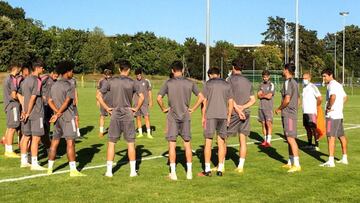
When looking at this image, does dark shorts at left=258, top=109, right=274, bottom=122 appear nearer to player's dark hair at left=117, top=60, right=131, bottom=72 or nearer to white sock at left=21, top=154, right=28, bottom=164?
player's dark hair at left=117, top=60, right=131, bottom=72

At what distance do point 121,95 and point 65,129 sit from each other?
48.8 inches

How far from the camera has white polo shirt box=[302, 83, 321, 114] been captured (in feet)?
41.0

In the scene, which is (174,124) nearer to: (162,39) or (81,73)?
(81,73)

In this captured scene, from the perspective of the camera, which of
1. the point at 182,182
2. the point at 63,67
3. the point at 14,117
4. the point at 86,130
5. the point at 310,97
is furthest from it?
the point at 86,130

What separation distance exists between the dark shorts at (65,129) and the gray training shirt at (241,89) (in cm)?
307

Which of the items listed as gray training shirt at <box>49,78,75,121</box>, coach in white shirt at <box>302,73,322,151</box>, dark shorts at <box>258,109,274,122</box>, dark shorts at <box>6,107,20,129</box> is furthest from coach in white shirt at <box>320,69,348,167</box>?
dark shorts at <box>6,107,20,129</box>

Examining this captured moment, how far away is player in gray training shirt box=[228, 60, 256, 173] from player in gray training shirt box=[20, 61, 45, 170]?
3771mm

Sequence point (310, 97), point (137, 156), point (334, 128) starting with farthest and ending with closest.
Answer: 1. point (310, 97)
2. point (137, 156)
3. point (334, 128)

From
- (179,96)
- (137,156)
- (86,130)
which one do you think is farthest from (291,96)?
(86,130)

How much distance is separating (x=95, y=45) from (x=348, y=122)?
67786 millimetres

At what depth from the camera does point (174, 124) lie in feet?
28.7

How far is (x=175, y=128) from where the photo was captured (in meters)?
8.76

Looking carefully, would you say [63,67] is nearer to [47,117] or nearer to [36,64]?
[36,64]

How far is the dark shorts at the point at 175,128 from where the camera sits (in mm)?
8758
